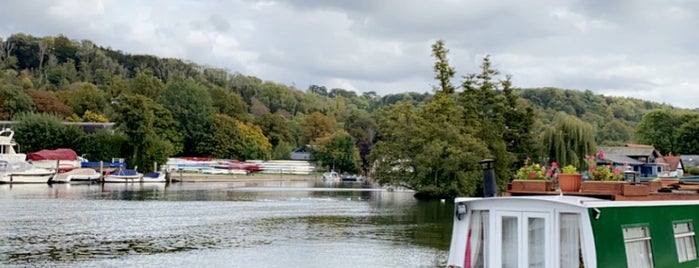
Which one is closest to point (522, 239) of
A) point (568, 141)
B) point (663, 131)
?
point (568, 141)

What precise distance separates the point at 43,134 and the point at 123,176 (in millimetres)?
15957

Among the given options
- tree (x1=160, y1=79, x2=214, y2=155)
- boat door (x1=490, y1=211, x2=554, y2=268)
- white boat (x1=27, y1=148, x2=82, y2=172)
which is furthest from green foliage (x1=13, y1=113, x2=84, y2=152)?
boat door (x1=490, y1=211, x2=554, y2=268)

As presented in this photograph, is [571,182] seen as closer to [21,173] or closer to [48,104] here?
[21,173]

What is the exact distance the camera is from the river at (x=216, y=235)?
21562 millimetres

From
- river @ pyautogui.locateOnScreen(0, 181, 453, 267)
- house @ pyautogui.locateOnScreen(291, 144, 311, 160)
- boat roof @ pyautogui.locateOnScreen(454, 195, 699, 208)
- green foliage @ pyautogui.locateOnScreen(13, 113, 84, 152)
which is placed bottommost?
river @ pyautogui.locateOnScreen(0, 181, 453, 267)

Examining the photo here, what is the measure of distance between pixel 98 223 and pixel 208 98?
3283 inches

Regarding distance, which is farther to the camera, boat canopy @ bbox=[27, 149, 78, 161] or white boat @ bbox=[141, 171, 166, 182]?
white boat @ bbox=[141, 171, 166, 182]

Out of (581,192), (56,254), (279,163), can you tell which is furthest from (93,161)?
(581,192)

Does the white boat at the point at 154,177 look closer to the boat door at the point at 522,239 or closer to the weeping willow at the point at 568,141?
the weeping willow at the point at 568,141

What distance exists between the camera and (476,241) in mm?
11641

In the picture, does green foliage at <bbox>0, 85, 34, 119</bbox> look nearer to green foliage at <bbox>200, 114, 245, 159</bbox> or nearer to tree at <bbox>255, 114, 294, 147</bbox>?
green foliage at <bbox>200, 114, 245, 159</bbox>

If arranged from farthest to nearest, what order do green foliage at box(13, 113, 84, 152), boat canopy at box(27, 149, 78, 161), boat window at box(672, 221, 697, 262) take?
green foliage at box(13, 113, 84, 152) → boat canopy at box(27, 149, 78, 161) → boat window at box(672, 221, 697, 262)

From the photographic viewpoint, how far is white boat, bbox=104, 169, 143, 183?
257 ft

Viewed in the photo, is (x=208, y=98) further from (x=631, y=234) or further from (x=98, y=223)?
(x=631, y=234)
